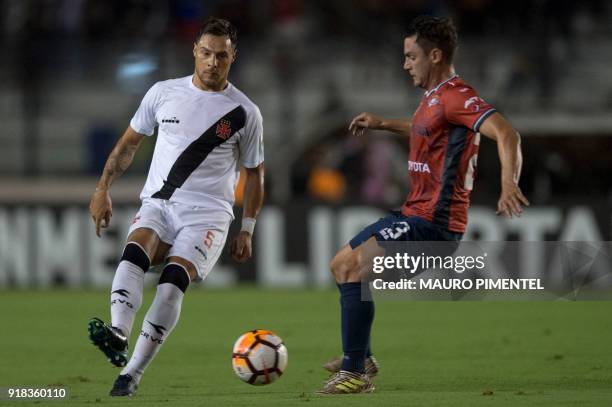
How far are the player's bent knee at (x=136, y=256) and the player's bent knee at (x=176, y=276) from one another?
12cm

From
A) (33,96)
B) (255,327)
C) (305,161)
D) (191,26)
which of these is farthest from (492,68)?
(255,327)

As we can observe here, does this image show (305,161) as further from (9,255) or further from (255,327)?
(255,327)

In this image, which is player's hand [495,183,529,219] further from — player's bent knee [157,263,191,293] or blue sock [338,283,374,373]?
player's bent knee [157,263,191,293]

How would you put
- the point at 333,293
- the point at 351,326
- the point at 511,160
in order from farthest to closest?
the point at 333,293
the point at 351,326
the point at 511,160

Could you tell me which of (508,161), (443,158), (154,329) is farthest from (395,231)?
(154,329)

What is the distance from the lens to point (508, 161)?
22.0ft

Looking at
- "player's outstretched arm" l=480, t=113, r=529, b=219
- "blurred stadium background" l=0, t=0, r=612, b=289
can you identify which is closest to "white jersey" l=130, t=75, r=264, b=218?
"player's outstretched arm" l=480, t=113, r=529, b=219

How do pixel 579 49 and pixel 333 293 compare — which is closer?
pixel 333 293

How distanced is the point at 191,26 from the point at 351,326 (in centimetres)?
1282

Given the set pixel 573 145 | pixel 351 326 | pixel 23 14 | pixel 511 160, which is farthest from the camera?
pixel 23 14

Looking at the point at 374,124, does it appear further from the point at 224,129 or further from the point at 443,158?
the point at 224,129

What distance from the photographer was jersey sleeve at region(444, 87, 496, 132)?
711 cm

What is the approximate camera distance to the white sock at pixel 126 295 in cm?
713

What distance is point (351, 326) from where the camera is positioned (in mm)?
7344
